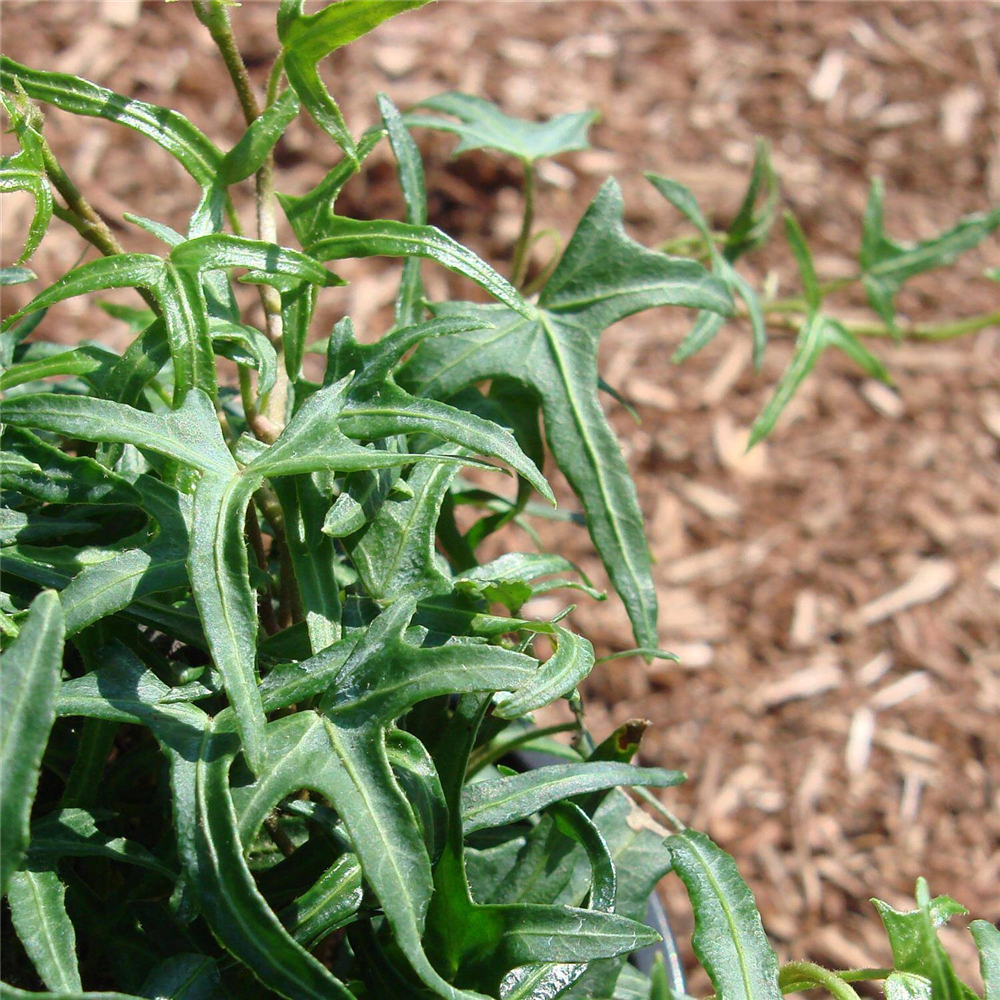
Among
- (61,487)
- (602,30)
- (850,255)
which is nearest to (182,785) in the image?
(61,487)

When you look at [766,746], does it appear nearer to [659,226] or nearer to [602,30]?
[659,226]

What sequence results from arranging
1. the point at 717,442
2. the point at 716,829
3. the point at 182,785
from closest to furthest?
the point at 182,785 < the point at 716,829 < the point at 717,442

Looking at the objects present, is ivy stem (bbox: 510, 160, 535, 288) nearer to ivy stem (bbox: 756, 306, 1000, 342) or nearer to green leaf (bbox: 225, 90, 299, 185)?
green leaf (bbox: 225, 90, 299, 185)

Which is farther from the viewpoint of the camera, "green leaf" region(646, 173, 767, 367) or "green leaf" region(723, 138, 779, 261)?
"green leaf" region(723, 138, 779, 261)

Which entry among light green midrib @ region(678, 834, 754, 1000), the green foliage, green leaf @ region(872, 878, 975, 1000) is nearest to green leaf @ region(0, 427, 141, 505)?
the green foliage

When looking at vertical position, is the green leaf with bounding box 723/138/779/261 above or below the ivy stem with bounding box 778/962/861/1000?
above

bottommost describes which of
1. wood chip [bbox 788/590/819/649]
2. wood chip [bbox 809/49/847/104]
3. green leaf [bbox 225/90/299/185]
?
wood chip [bbox 788/590/819/649]

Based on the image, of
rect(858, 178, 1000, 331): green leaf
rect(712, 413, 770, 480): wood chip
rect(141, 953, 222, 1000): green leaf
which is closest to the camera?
rect(141, 953, 222, 1000): green leaf

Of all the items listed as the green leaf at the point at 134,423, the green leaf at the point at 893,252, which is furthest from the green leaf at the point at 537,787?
the green leaf at the point at 893,252
